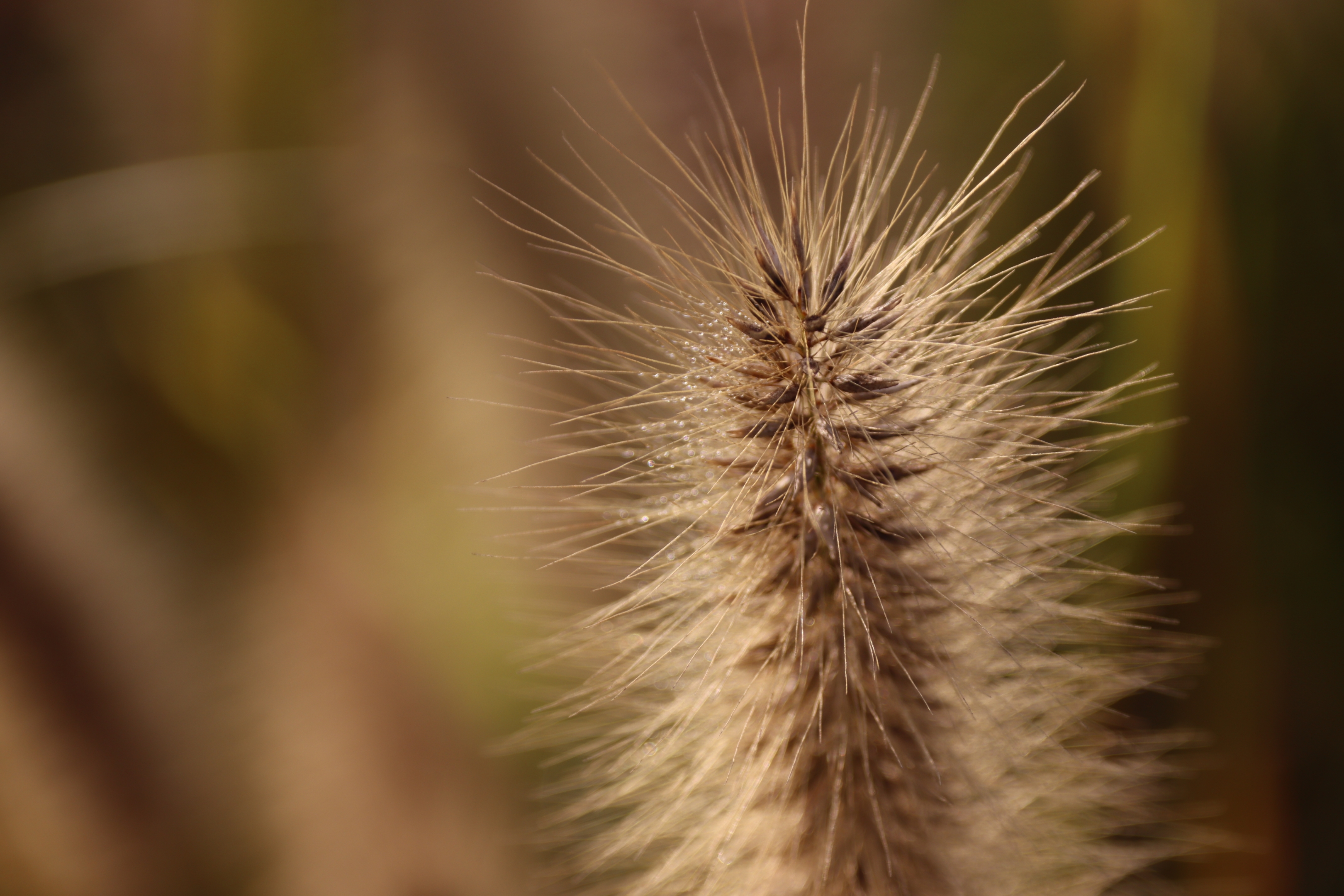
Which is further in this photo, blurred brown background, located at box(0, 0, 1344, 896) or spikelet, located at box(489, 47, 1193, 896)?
blurred brown background, located at box(0, 0, 1344, 896)

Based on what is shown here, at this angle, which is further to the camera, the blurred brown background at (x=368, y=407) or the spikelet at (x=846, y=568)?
the blurred brown background at (x=368, y=407)

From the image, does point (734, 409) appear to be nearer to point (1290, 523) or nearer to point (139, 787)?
point (1290, 523)

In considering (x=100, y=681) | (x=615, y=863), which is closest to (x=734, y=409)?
(x=615, y=863)

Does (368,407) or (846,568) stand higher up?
(368,407)

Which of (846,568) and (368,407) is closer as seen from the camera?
(846,568)
